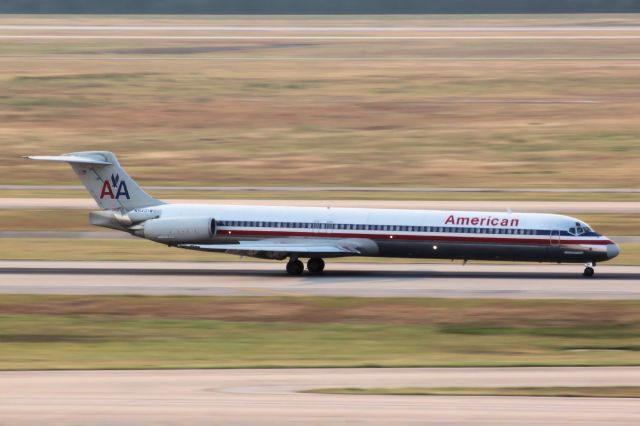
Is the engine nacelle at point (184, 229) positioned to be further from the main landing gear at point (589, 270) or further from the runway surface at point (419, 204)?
the runway surface at point (419, 204)

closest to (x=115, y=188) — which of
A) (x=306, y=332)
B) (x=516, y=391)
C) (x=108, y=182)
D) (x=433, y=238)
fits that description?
(x=108, y=182)

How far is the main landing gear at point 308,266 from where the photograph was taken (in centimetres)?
4894

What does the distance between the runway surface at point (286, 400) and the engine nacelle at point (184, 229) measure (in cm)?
1934

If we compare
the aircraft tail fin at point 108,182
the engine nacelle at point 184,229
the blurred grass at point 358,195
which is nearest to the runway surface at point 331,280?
the engine nacelle at point 184,229

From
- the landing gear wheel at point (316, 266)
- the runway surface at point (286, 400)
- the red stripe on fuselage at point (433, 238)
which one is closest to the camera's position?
the runway surface at point (286, 400)

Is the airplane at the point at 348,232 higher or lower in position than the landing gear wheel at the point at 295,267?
higher

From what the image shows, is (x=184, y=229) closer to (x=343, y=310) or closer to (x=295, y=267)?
(x=295, y=267)

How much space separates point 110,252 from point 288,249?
999cm

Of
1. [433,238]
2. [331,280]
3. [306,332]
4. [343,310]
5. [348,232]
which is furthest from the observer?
[348,232]

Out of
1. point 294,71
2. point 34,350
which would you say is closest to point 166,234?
point 34,350

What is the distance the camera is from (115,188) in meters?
50.5

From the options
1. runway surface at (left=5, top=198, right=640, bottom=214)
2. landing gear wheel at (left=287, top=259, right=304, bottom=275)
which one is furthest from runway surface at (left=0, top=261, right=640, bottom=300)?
runway surface at (left=5, top=198, right=640, bottom=214)

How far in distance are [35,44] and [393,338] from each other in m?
127

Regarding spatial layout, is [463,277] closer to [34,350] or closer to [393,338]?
[393,338]
